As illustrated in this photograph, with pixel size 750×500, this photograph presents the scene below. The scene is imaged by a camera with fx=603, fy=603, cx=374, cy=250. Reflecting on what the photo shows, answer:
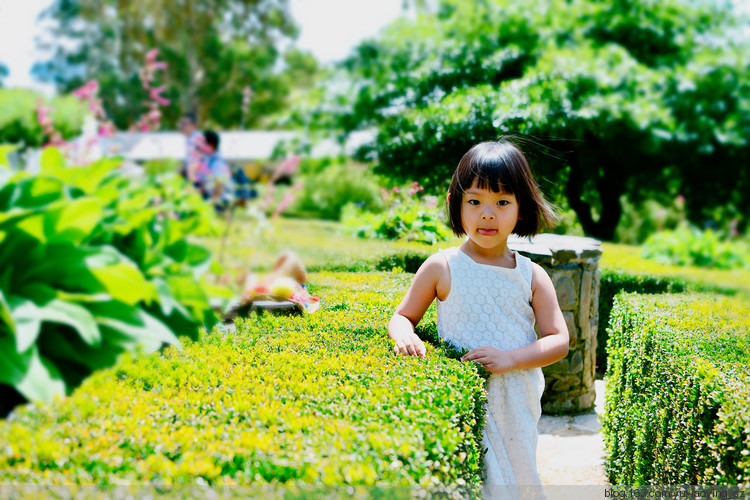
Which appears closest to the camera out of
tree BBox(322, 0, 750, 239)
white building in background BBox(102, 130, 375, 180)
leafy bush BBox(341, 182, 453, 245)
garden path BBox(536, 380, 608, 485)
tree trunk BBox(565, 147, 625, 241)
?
garden path BBox(536, 380, 608, 485)

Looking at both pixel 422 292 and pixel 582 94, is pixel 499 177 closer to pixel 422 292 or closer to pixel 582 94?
pixel 422 292

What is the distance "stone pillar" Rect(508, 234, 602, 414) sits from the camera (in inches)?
184

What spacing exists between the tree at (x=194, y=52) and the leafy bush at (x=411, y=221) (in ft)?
79.0

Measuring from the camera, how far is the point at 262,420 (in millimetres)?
1833

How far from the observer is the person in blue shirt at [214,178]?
4695mm

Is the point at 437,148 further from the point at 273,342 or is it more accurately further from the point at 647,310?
the point at 273,342

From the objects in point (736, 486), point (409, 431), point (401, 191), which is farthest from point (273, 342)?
point (401, 191)

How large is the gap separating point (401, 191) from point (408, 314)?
3.53m

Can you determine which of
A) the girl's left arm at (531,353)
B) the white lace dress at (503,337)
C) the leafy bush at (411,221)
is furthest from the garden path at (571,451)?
the girl's left arm at (531,353)

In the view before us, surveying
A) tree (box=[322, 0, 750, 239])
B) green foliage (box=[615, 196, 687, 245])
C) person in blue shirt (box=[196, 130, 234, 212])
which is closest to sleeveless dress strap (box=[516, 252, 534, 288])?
person in blue shirt (box=[196, 130, 234, 212])

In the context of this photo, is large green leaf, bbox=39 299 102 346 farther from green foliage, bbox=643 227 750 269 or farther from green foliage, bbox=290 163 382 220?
green foliage, bbox=290 163 382 220

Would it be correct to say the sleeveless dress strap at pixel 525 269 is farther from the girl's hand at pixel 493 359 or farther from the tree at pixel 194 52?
the tree at pixel 194 52

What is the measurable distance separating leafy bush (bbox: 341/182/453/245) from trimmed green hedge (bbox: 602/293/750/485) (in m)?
1.52

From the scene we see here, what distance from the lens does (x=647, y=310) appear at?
383 cm
